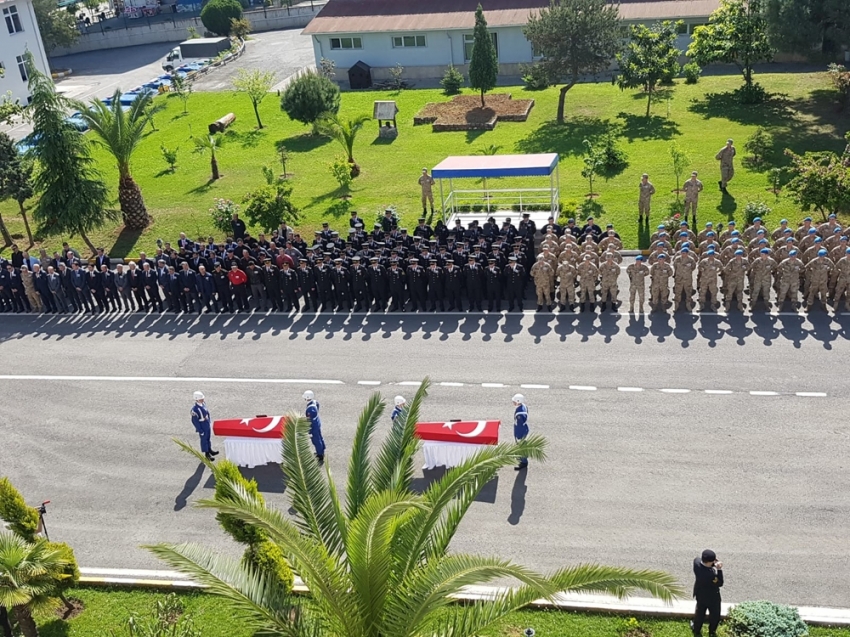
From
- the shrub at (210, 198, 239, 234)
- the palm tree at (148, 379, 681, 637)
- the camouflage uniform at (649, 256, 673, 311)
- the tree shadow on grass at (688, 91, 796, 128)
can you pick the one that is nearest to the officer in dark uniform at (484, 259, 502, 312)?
the camouflage uniform at (649, 256, 673, 311)

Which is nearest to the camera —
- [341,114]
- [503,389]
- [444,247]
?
[503,389]

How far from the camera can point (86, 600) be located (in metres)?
12.2

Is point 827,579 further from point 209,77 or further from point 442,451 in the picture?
point 209,77

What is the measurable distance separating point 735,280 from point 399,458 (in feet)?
36.4

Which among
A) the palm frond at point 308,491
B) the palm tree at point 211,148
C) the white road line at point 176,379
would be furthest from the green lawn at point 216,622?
the palm tree at point 211,148

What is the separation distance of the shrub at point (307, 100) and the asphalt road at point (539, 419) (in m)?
15.9

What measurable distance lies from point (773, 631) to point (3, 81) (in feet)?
174

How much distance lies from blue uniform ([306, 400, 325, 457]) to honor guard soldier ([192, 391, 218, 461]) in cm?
199

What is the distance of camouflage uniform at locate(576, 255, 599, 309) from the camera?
18.8 metres

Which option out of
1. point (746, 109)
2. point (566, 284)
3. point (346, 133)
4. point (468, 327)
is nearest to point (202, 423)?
point (468, 327)

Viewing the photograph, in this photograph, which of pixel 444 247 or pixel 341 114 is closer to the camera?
pixel 444 247

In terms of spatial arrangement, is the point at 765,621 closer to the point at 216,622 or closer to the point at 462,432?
the point at 462,432

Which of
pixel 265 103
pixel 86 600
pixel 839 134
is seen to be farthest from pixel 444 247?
pixel 265 103

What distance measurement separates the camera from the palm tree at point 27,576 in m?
9.98
